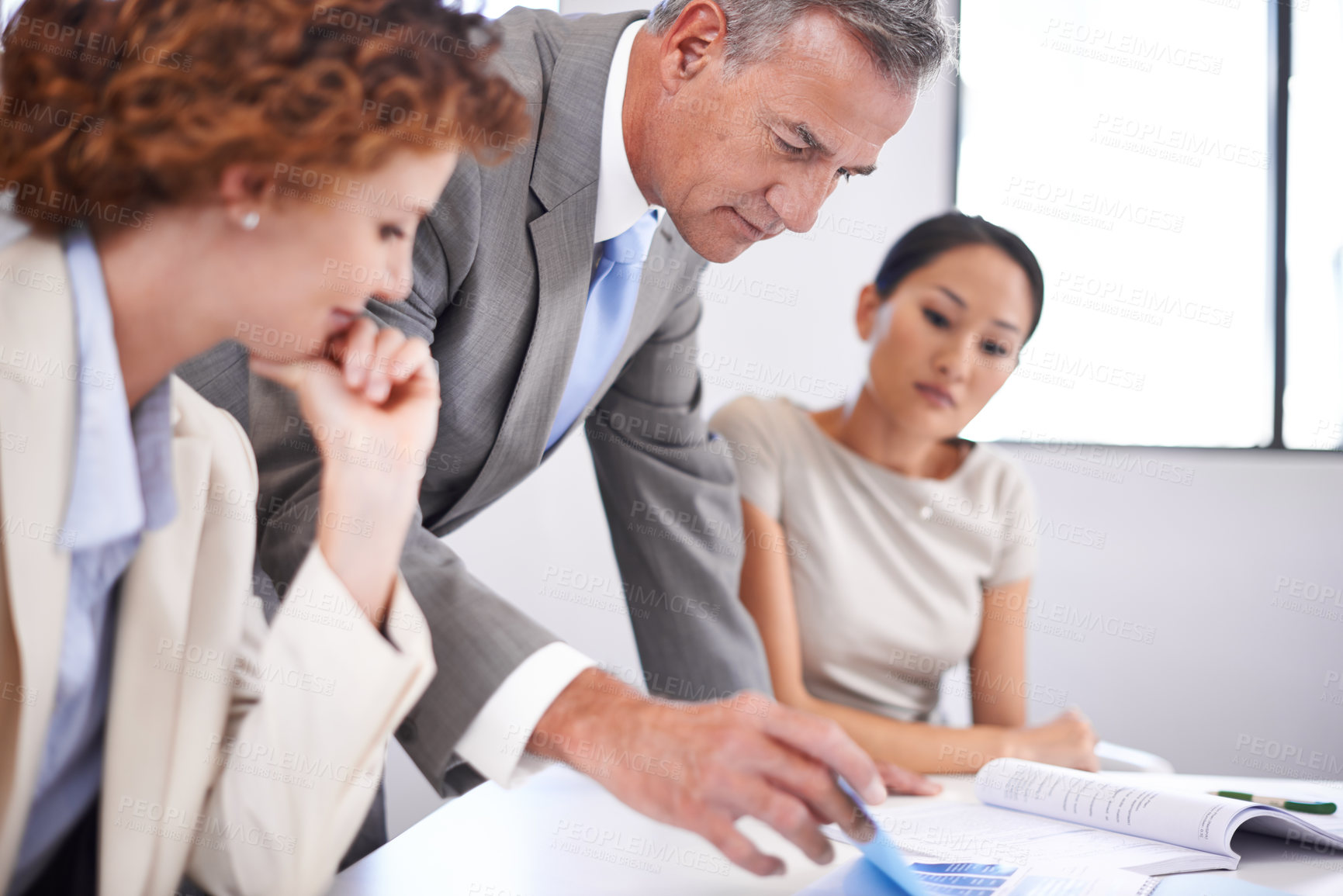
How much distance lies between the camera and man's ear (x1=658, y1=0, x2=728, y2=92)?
0.87 m

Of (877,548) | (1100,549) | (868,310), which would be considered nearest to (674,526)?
(877,548)

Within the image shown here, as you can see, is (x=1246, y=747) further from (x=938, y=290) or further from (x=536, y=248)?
(x=536, y=248)

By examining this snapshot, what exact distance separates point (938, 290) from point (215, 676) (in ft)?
4.20

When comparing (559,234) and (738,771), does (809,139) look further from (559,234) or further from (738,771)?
(738,771)

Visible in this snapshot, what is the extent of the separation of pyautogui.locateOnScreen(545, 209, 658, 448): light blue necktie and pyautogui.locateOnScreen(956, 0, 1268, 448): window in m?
1.71

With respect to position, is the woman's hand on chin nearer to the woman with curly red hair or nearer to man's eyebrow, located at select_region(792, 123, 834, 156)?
the woman with curly red hair

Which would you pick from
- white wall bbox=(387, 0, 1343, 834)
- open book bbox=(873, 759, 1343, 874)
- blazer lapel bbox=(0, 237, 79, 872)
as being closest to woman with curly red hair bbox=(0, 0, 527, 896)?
blazer lapel bbox=(0, 237, 79, 872)

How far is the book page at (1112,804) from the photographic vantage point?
78 cm

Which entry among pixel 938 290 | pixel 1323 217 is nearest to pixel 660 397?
pixel 938 290

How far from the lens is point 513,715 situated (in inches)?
23.8

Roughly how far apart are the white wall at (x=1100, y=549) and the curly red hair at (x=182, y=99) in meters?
1.66

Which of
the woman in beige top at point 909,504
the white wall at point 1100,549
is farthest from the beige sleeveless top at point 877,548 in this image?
the white wall at point 1100,549

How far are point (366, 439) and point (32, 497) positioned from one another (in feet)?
0.46

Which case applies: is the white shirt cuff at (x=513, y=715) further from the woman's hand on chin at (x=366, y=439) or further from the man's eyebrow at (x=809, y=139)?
the man's eyebrow at (x=809, y=139)
